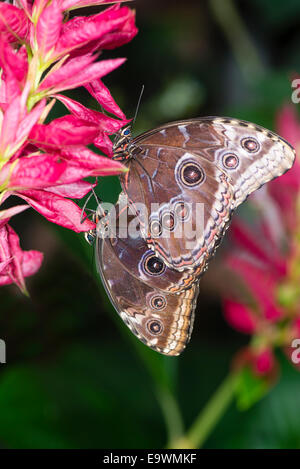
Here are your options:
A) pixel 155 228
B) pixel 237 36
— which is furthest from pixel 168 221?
pixel 237 36

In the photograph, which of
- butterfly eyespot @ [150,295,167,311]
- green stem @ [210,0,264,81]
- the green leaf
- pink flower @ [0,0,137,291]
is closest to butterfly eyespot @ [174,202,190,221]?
butterfly eyespot @ [150,295,167,311]

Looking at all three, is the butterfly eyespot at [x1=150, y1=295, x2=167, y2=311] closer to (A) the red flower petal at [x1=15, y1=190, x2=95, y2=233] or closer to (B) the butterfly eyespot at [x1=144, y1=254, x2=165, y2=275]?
(B) the butterfly eyespot at [x1=144, y1=254, x2=165, y2=275]

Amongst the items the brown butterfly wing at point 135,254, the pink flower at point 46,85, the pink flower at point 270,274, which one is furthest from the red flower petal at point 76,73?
the pink flower at point 270,274

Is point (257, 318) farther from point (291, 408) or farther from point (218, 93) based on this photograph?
point (218, 93)

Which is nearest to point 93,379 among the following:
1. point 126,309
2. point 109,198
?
point 109,198

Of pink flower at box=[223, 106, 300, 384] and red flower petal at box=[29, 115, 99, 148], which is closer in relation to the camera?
red flower petal at box=[29, 115, 99, 148]

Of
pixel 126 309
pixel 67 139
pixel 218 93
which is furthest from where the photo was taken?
pixel 218 93
